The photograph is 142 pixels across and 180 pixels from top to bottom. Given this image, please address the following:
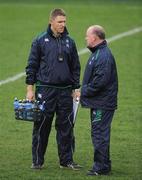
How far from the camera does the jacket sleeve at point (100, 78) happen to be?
42.8 feet

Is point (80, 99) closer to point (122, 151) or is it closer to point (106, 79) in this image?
point (106, 79)

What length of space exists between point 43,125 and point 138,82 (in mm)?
8498

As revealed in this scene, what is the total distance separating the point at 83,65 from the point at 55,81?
10.3 m

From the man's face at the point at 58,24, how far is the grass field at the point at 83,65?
200 centimetres

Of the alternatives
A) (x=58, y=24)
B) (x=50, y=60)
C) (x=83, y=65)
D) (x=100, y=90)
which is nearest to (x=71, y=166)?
(x=100, y=90)

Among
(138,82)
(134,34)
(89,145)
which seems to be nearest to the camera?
(89,145)

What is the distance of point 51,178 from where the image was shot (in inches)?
511

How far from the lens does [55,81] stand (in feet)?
44.2

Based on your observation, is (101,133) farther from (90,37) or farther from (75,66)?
(90,37)

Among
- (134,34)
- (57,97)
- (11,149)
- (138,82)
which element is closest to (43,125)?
(57,97)

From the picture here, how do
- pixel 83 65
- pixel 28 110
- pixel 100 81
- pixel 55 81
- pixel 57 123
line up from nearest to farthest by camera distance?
pixel 100 81 → pixel 28 110 → pixel 55 81 → pixel 57 123 → pixel 83 65

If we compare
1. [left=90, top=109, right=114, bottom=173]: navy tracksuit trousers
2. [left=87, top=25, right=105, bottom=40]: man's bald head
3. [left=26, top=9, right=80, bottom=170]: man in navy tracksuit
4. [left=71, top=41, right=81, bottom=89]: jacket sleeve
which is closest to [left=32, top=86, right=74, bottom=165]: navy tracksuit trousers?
[left=26, top=9, right=80, bottom=170]: man in navy tracksuit

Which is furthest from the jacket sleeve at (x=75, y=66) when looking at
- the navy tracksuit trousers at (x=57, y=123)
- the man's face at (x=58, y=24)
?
the man's face at (x=58, y=24)

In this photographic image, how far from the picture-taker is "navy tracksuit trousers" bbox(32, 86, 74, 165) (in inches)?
534
